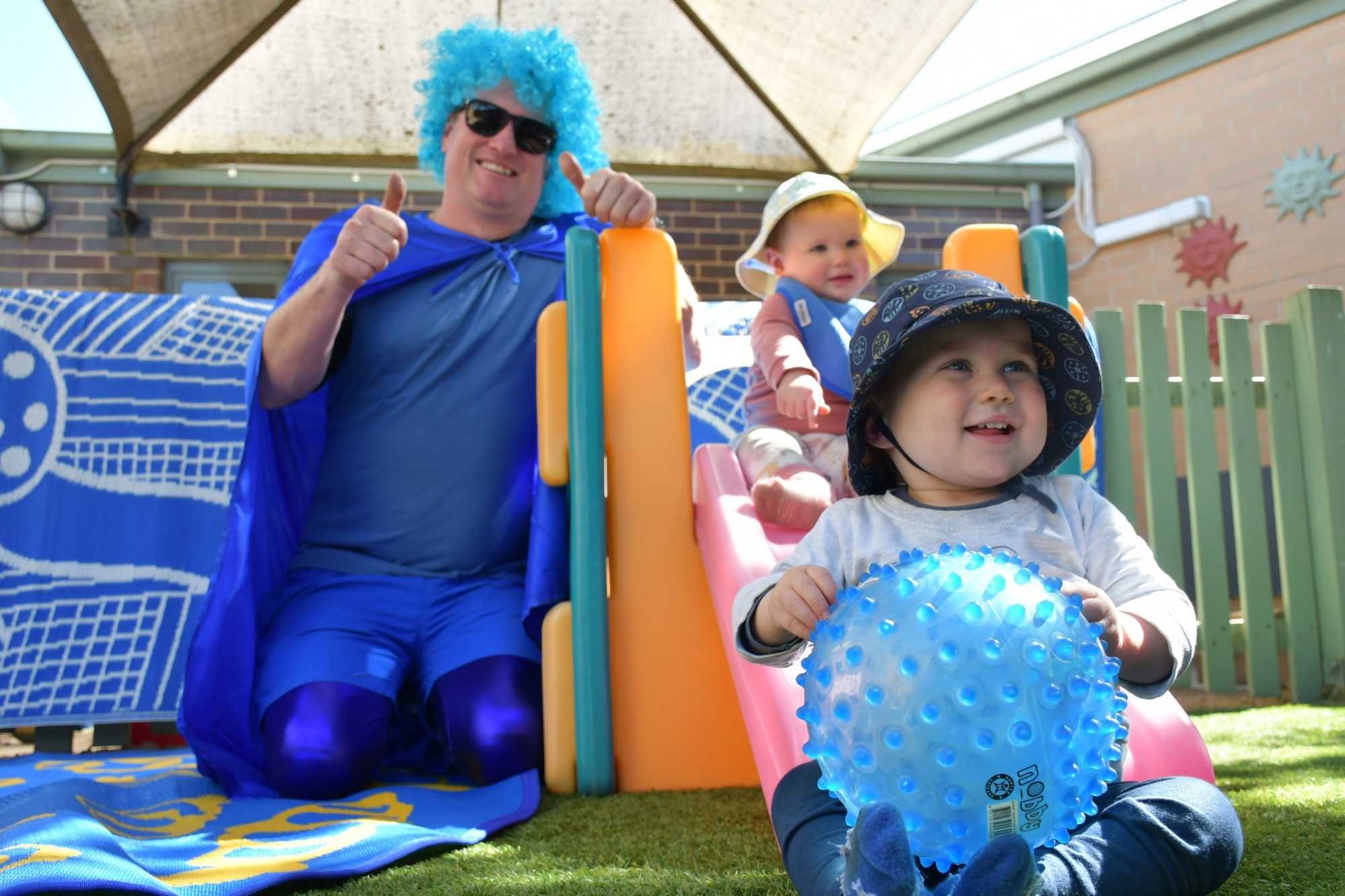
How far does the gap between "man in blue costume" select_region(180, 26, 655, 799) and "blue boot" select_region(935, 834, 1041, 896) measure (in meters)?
1.42

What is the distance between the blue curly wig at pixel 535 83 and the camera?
277cm

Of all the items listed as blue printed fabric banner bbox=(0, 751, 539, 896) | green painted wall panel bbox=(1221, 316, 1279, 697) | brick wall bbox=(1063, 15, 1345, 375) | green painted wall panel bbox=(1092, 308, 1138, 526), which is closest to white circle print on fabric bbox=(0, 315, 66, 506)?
blue printed fabric banner bbox=(0, 751, 539, 896)

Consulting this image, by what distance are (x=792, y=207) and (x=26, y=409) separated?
241 centimetres

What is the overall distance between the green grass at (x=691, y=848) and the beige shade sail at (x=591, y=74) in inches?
98.7

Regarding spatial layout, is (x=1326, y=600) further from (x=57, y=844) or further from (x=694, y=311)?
(x=57, y=844)

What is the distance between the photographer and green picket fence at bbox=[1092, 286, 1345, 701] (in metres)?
3.95

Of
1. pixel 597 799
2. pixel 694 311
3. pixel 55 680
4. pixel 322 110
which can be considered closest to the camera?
pixel 597 799

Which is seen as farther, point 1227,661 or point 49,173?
point 49,173

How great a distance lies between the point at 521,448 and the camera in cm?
263

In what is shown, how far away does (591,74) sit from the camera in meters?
3.76

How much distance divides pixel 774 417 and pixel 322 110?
233cm

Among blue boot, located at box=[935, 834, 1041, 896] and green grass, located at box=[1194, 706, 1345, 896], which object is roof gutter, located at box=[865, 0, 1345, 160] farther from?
blue boot, located at box=[935, 834, 1041, 896]

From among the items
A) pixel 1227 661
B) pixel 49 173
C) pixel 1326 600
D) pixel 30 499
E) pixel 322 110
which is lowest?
pixel 1227 661

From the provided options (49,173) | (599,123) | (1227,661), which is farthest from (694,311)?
(49,173)
